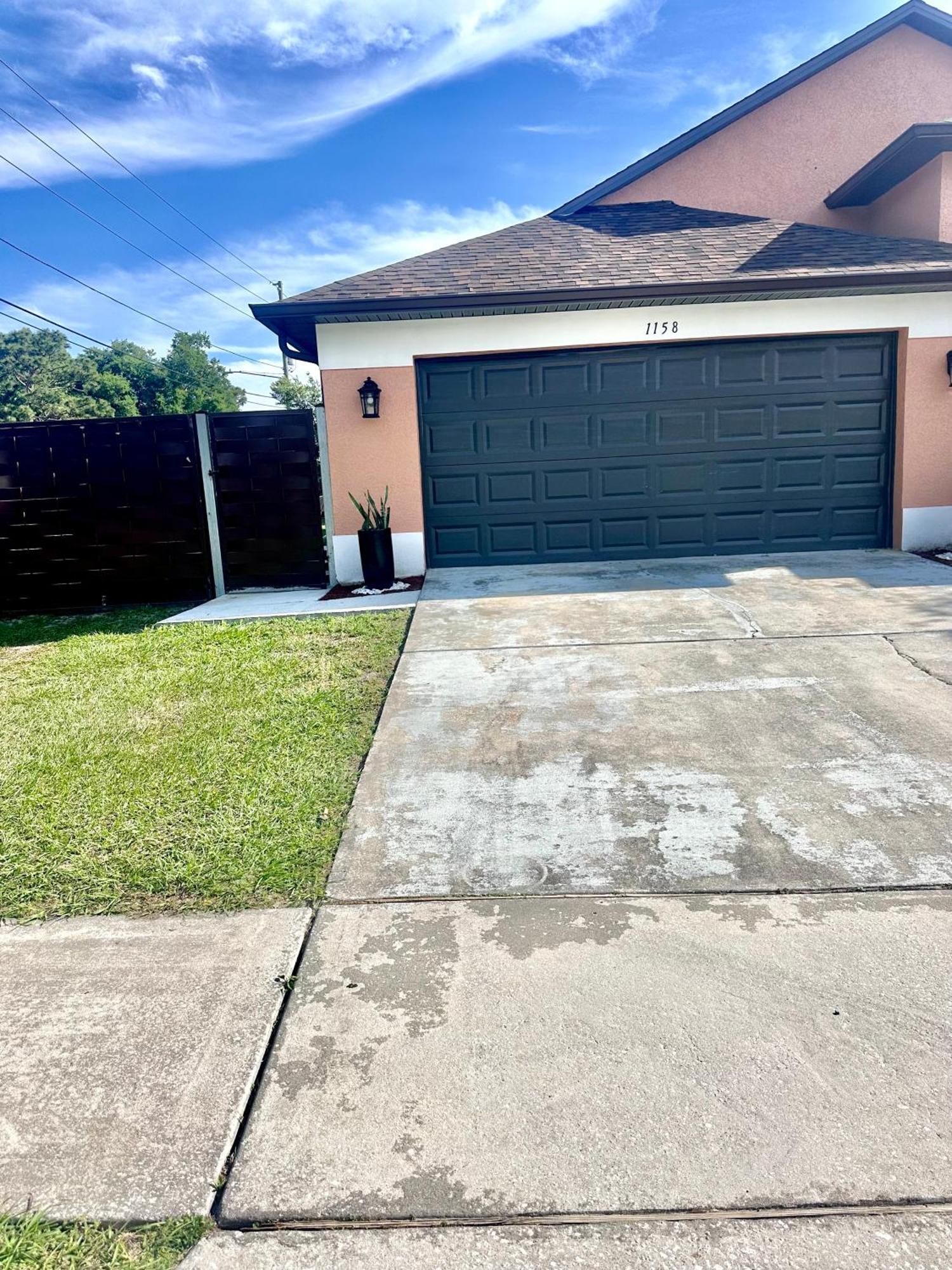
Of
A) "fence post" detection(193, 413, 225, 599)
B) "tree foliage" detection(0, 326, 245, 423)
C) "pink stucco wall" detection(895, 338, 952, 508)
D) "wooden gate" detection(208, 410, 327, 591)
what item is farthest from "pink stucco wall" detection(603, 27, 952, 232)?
"tree foliage" detection(0, 326, 245, 423)

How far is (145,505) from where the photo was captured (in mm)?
8930

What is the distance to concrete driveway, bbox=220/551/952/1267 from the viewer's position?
1.73 m

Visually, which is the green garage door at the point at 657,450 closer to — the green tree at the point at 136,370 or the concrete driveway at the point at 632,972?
the concrete driveway at the point at 632,972

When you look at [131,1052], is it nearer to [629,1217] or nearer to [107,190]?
[629,1217]

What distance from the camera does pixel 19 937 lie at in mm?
2715

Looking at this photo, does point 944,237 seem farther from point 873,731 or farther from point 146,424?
point 146,424

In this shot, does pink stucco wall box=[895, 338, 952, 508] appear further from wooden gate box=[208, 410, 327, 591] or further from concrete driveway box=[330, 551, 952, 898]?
wooden gate box=[208, 410, 327, 591]

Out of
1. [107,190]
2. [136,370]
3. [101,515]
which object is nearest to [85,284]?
[107,190]

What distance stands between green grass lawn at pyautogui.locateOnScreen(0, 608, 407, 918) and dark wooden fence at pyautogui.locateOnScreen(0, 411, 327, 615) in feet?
6.91

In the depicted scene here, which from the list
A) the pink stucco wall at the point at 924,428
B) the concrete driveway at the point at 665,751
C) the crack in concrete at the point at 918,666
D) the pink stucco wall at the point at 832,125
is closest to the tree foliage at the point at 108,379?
the pink stucco wall at the point at 832,125

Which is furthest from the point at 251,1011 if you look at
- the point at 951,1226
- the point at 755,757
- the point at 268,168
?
the point at 268,168

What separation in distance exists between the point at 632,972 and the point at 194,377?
71512 mm

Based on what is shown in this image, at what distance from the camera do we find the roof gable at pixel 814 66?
10.9 m

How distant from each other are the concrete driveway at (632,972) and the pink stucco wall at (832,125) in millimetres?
8967
